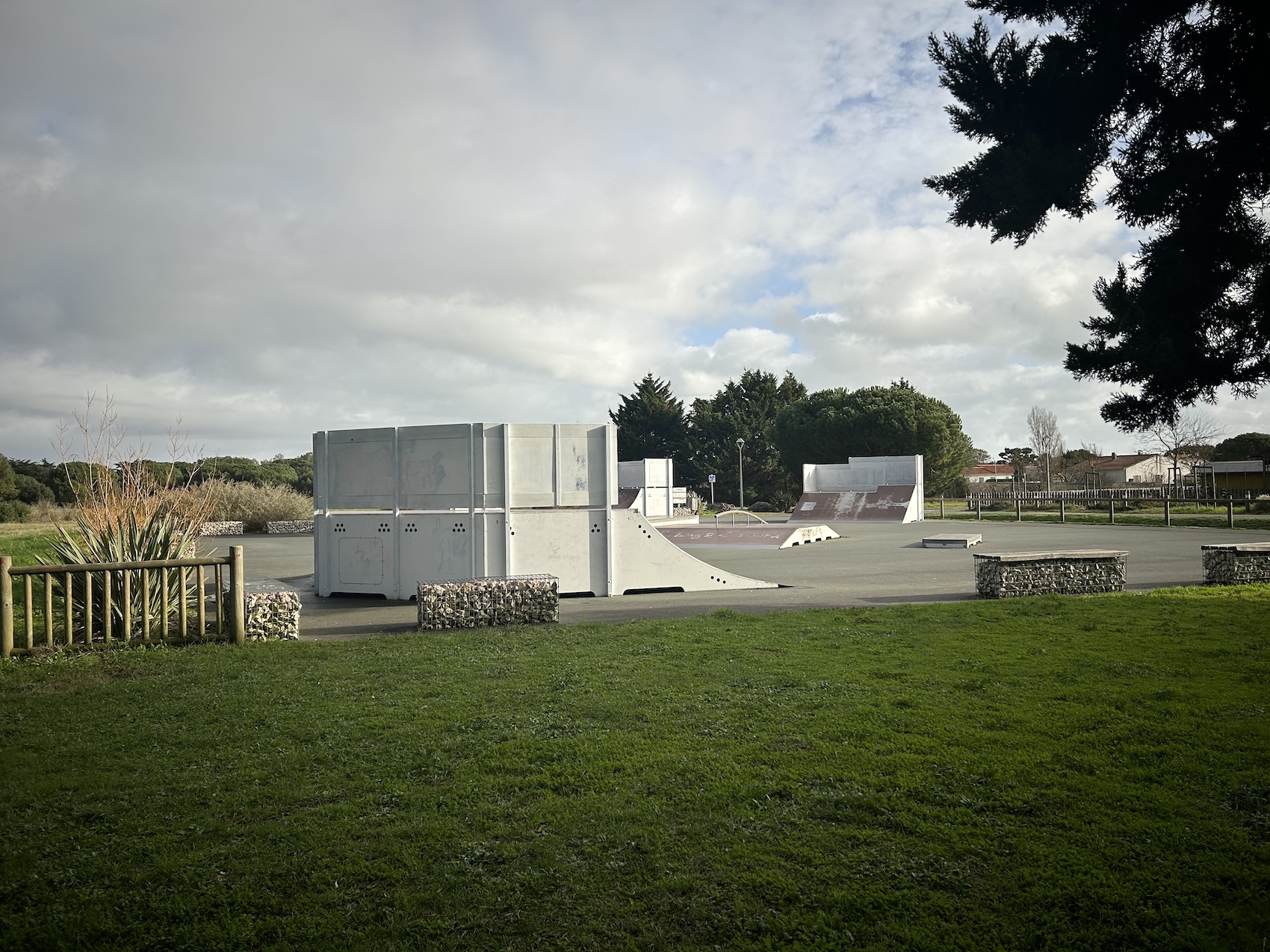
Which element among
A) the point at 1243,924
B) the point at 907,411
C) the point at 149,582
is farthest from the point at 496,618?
the point at 907,411

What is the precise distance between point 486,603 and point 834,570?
9027 millimetres

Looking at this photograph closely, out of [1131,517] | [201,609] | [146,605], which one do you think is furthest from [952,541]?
[146,605]

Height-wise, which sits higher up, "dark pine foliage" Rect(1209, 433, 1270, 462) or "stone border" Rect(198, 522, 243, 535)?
"dark pine foliage" Rect(1209, 433, 1270, 462)

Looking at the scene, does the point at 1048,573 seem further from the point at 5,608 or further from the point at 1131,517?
the point at 1131,517

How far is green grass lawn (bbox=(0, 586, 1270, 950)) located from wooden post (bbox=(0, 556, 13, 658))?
1.08 m

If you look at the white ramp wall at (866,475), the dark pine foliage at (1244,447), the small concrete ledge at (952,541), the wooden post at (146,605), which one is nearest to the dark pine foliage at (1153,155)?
the wooden post at (146,605)

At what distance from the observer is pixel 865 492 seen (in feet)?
138

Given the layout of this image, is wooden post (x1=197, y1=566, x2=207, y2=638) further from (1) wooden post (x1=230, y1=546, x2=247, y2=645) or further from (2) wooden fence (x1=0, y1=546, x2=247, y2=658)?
(1) wooden post (x1=230, y1=546, x2=247, y2=645)

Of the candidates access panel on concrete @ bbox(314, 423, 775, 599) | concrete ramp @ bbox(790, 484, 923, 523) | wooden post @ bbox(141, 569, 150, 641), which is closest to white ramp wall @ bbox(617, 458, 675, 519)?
concrete ramp @ bbox(790, 484, 923, 523)

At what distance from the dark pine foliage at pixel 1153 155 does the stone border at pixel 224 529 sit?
3310 cm

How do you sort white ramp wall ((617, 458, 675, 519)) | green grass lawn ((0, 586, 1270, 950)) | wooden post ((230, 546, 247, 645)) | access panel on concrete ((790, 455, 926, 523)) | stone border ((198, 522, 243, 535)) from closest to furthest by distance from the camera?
green grass lawn ((0, 586, 1270, 950)), wooden post ((230, 546, 247, 645)), stone border ((198, 522, 243, 535)), access panel on concrete ((790, 455, 926, 523)), white ramp wall ((617, 458, 675, 519))

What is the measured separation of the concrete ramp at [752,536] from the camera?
2553cm

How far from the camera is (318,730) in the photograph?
19.0 ft

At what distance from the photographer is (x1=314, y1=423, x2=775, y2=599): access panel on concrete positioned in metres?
13.1
